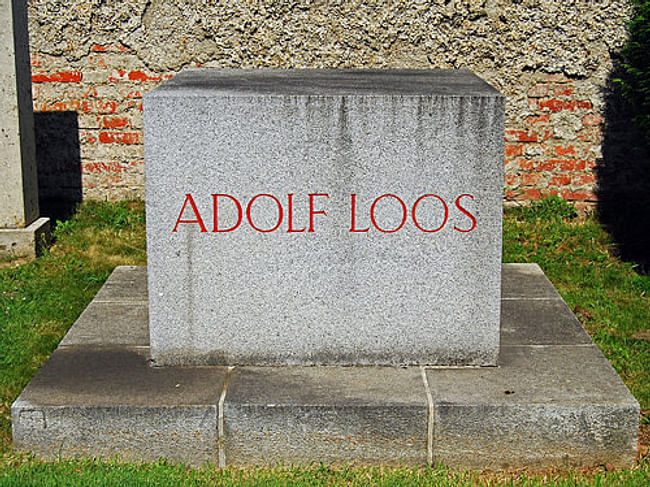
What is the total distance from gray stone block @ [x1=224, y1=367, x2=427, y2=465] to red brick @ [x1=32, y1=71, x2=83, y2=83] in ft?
14.7

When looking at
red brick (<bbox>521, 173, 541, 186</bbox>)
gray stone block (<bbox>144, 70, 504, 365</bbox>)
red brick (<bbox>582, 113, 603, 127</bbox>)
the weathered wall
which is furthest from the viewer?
red brick (<bbox>521, 173, 541, 186</bbox>)

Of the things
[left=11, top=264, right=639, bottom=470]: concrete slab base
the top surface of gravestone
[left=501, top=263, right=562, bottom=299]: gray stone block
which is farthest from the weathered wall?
[left=11, top=264, right=639, bottom=470]: concrete slab base

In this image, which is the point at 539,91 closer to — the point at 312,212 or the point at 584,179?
the point at 584,179

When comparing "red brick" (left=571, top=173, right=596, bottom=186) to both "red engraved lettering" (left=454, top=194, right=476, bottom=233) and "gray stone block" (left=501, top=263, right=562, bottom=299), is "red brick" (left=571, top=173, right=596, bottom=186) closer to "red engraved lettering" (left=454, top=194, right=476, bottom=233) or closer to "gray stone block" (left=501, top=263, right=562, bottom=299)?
"gray stone block" (left=501, top=263, right=562, bottom=299)

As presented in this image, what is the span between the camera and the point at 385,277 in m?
3.99

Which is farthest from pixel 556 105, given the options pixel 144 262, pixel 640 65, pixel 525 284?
pixel 144 262

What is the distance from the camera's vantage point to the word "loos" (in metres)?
3.91

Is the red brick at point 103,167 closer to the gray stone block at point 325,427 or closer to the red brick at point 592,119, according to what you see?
the red brick at point 592,119

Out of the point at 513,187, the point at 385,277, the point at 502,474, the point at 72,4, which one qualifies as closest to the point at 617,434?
the point at 502,474

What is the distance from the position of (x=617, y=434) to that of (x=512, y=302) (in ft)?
4.55

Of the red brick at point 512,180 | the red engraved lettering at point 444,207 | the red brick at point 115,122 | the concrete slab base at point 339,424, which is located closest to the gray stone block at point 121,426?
the concrete slab base at point 339,424

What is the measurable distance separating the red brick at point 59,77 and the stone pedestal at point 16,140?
0.90m

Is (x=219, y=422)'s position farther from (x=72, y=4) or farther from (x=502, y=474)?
(x=72, y=4)

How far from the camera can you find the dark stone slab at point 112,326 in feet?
14.5
